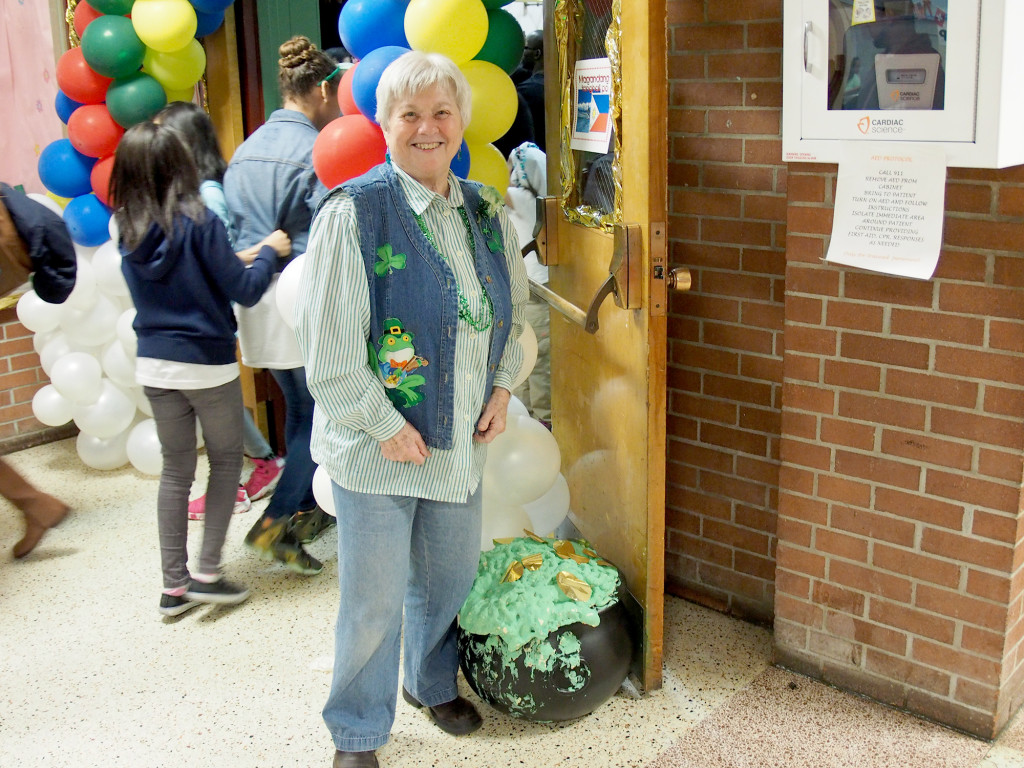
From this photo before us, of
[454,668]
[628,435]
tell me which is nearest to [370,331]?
[628,435]

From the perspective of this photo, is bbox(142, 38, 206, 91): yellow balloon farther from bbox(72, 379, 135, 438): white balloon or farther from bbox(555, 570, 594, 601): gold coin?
bbox(555, 570, 594, 601): gold coin

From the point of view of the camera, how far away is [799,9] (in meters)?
2.21

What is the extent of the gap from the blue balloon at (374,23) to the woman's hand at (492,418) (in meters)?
1.06

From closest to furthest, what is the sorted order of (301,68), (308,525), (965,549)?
1. (965,549)
2. (301,68)
3. (308,525)

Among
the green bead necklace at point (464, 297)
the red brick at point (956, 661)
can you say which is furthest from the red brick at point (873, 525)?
the green bead necklace at point (464, 297)

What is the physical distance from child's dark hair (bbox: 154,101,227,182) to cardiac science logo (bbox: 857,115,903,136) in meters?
1.85

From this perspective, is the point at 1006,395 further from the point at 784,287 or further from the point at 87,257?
the point at 87,257

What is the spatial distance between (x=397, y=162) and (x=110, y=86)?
7.01ft

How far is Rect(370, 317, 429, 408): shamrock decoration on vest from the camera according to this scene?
2.05m

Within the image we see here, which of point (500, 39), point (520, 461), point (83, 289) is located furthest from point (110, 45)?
point (520, 461)

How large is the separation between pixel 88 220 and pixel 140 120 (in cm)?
45

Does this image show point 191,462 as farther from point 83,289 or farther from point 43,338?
point 43,338

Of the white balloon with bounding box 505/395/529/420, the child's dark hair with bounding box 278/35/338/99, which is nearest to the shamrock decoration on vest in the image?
the white balloon with bounding box 505/395/529/420

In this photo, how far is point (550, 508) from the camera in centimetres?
300
